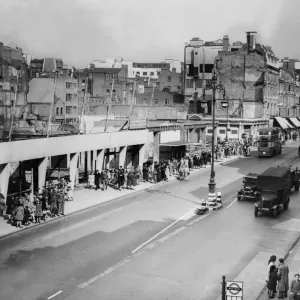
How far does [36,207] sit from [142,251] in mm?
6955

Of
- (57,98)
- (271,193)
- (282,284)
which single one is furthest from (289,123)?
(282,284)

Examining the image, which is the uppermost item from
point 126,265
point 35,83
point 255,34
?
point 255,34

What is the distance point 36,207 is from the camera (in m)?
28.2

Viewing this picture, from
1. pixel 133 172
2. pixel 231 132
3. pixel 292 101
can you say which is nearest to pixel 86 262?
pixel 133 172

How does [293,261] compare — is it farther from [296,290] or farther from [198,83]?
[198,83]

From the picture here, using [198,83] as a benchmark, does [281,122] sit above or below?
below

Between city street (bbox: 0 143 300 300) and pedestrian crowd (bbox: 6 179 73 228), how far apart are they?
75 cm

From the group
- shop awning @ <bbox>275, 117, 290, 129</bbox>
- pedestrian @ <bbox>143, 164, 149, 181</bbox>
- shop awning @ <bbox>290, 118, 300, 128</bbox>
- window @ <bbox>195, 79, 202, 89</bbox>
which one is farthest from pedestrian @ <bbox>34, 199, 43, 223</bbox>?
shop awning @ <bbox>290, 118, 300, 128</bbox>

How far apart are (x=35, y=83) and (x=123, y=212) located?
48.4m

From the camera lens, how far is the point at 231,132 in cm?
9238

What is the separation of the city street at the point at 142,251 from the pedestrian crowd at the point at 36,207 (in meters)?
0.75

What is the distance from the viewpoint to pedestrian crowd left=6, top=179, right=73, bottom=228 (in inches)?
1083

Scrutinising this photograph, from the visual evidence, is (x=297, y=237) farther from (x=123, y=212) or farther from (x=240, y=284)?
(x=240, y=284)

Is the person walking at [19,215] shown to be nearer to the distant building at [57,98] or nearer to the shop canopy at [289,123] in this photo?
the distant building at [57,98]
